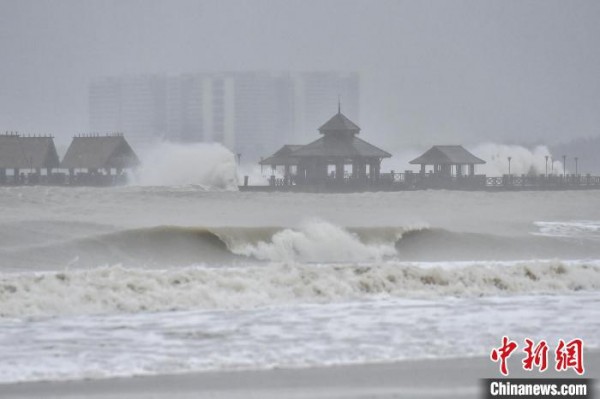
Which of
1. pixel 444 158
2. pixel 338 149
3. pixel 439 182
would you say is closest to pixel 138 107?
pixel 444 158

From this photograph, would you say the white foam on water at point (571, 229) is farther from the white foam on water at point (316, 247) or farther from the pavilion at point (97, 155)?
the pavilion at point (97, 155)

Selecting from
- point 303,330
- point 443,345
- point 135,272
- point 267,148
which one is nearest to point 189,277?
point 135,272

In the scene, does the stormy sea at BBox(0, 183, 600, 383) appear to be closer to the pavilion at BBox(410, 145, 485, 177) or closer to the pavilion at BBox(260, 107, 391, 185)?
the pavilion at BBox(260, 107, 391, 185)

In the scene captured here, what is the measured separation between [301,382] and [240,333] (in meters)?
3.43

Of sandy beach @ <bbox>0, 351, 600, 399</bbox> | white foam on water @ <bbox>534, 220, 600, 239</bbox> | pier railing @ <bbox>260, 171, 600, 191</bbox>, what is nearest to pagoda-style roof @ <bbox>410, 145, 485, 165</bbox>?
pier railing @ <bbox>260, 171, 600, 191</bbox>

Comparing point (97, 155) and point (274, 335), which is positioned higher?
point (97, 155)

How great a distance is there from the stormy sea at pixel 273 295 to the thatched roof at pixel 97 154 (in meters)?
57.2

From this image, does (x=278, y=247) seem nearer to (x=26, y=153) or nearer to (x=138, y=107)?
(x=26, y=153)

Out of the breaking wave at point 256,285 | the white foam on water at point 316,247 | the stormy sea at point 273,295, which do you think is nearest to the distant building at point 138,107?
the stormy sea at point 273,295

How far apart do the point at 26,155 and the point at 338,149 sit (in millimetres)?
33007

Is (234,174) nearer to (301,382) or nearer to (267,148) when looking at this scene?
(267,148)

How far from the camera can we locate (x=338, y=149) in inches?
2923

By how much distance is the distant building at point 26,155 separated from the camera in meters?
94.9

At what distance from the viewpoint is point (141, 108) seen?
19150cm
